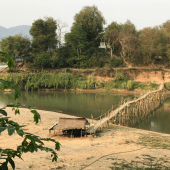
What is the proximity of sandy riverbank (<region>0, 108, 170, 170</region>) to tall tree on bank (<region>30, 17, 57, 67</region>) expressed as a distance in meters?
26.5

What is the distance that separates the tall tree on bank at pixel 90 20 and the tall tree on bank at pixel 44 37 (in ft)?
16.3

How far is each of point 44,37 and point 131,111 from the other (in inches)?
911

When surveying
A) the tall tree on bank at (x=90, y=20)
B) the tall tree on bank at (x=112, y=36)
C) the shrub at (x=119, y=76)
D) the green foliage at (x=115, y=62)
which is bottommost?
the shrub at (x=119, y=76)

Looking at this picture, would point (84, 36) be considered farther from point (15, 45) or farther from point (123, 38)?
point (15, 45)

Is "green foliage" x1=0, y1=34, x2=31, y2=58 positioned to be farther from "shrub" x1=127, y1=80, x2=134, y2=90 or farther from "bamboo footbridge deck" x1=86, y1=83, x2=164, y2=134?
"bamboo footbridge deck" x1=86, y1=83, x2=164, y2=134

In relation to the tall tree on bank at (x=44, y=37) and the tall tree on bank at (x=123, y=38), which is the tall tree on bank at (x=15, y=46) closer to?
the tall tree on bank at (x=44, y=37)

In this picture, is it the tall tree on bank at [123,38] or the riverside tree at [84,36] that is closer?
the tall tree on bank at [123,38]

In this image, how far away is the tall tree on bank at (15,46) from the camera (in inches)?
1391

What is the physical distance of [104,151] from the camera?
9.55 metres

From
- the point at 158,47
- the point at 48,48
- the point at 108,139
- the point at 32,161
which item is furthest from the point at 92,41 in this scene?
the point at 32,161

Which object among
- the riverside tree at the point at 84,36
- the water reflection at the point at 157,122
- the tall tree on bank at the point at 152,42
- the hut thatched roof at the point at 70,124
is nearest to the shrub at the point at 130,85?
the tall tree on bank at the point at 152,42

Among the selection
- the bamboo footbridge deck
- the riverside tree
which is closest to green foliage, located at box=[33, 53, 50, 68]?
the riverside tree

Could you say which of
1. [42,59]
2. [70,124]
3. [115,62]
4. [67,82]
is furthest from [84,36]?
[70,124]

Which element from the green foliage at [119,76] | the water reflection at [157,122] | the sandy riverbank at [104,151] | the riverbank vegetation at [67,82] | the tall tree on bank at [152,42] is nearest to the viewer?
the sandy riverbank at [104,151]
